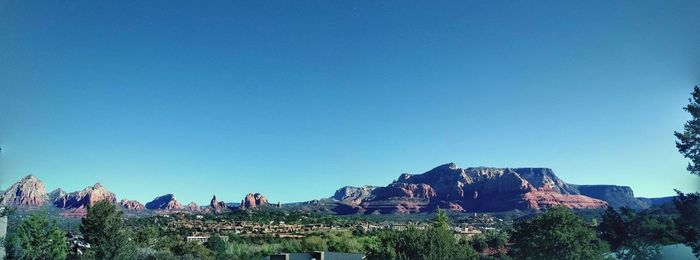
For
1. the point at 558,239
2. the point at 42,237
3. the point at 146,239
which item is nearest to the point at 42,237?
the point at 42,237

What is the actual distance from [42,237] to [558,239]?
56467mm

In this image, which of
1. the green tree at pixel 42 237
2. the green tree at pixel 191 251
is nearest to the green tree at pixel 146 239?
the green tree at pixel 191 251

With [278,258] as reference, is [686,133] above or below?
above

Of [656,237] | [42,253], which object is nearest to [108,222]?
[42,253]

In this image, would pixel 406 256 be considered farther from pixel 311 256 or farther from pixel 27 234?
pixel 27 234

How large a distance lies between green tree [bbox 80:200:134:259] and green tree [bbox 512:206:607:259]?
1651 inches

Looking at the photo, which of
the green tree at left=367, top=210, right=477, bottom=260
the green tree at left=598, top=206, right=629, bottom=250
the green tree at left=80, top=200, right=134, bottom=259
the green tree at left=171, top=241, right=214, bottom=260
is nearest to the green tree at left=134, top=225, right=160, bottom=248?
the green tree at left=171, top=241, right=214, bottom=260

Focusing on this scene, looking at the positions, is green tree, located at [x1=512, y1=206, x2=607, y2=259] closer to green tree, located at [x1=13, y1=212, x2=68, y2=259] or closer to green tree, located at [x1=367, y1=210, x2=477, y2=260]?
green tree, located at [x1=367, y1=210, x2=477, y2=260]

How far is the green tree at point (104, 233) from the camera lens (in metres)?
58.4

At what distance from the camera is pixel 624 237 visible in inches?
2564

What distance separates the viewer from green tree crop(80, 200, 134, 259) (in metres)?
58.4

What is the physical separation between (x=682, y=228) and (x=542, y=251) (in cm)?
1336

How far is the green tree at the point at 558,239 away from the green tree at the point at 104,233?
138 ft

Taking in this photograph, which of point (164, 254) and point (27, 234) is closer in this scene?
point (27, 234)
